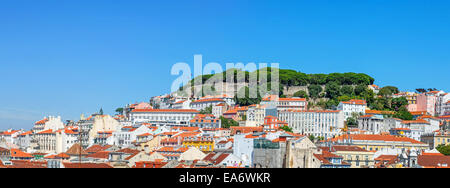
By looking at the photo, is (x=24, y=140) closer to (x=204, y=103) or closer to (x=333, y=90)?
(x=204, y=103)

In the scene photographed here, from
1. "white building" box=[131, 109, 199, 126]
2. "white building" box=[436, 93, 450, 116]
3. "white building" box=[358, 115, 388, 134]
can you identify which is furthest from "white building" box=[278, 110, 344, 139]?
"white building" box=[436, 93, 450, 116]

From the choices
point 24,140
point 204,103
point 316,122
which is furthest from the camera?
point 204,103

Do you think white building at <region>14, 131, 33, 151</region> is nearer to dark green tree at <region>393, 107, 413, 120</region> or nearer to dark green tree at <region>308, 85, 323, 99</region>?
dark green tree at <region>308, 85, 323, 99</region>

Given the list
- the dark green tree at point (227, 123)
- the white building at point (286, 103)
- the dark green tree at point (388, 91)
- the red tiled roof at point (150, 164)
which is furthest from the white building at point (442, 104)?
the red tiled roof at point (150, 164)

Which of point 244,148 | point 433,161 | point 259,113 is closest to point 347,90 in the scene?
point 259,113

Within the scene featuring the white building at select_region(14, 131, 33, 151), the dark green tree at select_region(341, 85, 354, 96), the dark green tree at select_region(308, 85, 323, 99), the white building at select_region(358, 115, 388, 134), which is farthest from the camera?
the dark green tree at select_region(308, 85, 323, 99)
